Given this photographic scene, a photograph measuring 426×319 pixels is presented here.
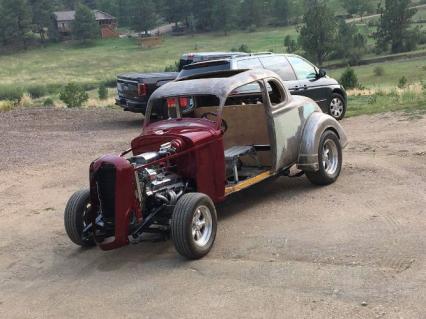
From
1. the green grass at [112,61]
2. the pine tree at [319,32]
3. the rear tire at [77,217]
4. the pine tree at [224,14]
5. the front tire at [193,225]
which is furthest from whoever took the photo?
the pine tree at [224,14]

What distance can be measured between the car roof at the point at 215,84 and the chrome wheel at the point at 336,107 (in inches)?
289

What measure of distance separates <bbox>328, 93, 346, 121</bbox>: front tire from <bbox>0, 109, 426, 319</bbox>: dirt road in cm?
503

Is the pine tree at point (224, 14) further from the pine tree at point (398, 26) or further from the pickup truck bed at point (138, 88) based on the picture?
the pickup truck bed at point (138, 88)

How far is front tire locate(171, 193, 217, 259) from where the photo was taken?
575 centimetres

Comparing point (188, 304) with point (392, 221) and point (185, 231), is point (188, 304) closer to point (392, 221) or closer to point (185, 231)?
point (185, 231)

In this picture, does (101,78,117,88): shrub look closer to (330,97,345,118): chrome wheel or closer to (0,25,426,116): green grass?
(0,25,426,116): green grass

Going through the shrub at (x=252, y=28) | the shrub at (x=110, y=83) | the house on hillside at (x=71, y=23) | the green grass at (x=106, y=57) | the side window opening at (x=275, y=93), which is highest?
the house on hillside at (x=71, y=23)

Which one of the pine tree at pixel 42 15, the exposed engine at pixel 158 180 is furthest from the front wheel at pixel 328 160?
the pine tree at pixel 42 15

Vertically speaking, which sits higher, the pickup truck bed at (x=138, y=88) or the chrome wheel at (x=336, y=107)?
the pickup truck bed at (x=138, y=88)

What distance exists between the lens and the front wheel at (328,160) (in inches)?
319

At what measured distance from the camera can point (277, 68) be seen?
13.4 metres

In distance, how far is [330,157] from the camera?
28.1 ft

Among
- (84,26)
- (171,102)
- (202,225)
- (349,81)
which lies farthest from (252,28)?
(202,225)

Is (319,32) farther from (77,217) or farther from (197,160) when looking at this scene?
(77,217)
